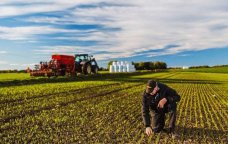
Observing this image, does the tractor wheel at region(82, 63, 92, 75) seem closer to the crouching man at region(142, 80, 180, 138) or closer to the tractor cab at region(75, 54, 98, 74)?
the tractor cab at region(75, 54, 98, 74)

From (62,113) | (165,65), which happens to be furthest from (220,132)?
(165,65)

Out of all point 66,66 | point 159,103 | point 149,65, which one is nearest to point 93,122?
point 159,103

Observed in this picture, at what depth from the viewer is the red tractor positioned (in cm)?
3684

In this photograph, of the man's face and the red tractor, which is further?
the red tractor

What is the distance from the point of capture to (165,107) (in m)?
9.95

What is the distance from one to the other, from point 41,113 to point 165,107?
4.86 metres

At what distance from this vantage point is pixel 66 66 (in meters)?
37.9

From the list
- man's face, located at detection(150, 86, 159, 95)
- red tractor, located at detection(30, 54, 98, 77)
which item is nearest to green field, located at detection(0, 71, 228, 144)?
man's face, located at detection(150, 86, 159, 95)

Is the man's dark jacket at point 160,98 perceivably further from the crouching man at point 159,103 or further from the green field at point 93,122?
the green field at point 93,122

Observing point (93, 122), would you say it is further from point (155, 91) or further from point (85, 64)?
point (85, 64)

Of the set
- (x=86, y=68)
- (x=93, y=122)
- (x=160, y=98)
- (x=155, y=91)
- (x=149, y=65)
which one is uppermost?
(x=149, y=65)

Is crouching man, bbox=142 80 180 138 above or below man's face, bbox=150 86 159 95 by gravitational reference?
below

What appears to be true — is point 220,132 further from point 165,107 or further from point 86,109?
point 86,109

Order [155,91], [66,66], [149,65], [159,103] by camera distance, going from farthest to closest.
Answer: [149,65] → [66,66] → [159,103] → [155,91]
